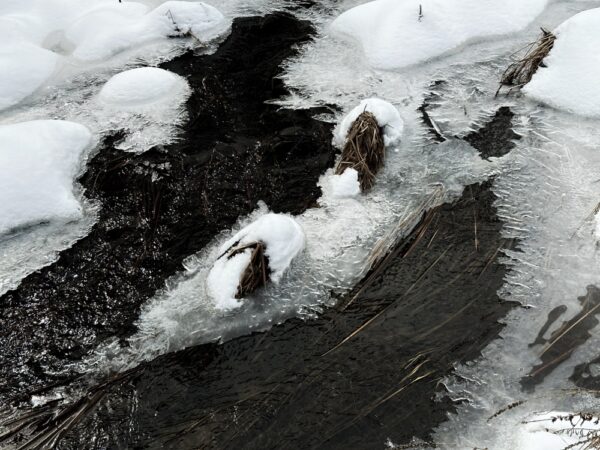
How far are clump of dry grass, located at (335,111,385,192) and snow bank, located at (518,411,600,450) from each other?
6.72ft

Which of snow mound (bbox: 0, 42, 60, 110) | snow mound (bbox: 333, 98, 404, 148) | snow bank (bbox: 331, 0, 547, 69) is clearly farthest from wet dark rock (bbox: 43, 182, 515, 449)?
snow mound (bbox: 0, 42, 60, 110)

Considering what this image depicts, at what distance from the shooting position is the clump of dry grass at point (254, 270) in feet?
11.3

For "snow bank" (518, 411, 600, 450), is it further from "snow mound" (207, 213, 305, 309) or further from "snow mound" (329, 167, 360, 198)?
"snow mound" (329, 167, 360, 198)

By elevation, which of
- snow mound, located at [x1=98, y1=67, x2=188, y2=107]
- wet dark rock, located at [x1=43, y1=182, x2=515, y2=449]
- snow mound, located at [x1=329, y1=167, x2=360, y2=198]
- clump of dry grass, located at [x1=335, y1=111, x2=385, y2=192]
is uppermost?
snow mound, located at [x1=98, y1=67, x2=188, y2=107]

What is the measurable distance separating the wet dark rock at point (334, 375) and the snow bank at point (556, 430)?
427 mm

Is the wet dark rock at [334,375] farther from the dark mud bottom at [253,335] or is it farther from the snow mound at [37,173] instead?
the snow mound at [37,173]

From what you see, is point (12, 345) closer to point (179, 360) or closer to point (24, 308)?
point (24, 308)

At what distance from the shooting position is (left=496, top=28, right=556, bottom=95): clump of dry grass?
4926 mm

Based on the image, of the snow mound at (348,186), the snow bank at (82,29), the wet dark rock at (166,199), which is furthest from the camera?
the snow bank at (82,29)

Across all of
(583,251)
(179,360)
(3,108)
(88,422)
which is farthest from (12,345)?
(583,251)

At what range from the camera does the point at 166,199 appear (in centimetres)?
420

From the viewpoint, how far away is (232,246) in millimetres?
3594

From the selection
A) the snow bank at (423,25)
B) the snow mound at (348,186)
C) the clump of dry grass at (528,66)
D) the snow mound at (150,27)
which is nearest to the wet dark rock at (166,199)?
the snow mound at (348,186)

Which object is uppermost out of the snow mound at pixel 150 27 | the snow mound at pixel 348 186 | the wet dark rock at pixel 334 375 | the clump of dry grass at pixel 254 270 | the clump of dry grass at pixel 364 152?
the snow mound at pixel 150 27
